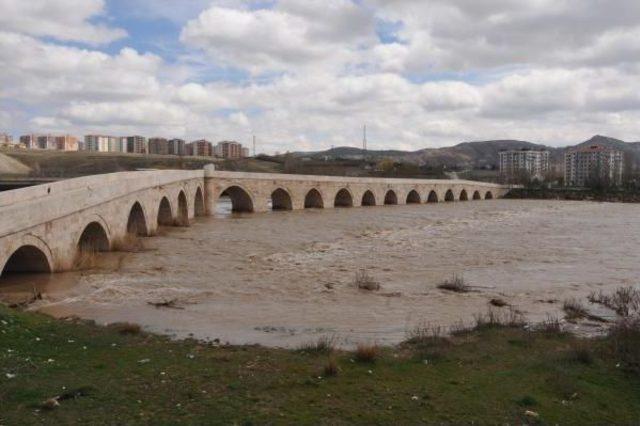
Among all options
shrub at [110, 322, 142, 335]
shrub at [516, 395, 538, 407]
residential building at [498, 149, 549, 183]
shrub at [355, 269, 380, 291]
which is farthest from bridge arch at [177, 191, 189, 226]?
residential building at [498, 149, 549, 183]

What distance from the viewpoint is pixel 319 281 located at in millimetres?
11992

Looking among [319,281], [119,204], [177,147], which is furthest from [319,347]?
[177,147]

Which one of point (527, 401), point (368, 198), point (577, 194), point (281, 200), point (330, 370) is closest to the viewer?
point (527, 401)

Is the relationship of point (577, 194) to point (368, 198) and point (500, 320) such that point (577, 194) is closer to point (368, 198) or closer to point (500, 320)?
point (368, 198)

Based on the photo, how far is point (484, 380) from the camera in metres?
5.36

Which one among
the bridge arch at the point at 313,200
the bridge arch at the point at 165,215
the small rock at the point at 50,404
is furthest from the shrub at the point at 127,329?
the bridge arch at the point at 313,200

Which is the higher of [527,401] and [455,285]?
[527,401]

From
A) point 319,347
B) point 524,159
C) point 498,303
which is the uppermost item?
point 524,159

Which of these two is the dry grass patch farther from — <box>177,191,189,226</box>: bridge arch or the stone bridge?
<box>177,191,189,226</box>: bridge arch

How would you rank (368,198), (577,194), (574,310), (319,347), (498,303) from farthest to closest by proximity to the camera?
1. (577,194)
2. (368,198)
3. (498,303)
4. (574,310)
5. (319,347)

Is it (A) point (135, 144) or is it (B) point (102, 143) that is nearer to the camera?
(A) point (135, 144)

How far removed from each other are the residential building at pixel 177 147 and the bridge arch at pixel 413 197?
64.7 m

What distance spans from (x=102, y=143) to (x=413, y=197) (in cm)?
7372

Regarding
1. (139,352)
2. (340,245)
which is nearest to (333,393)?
(139,352)
